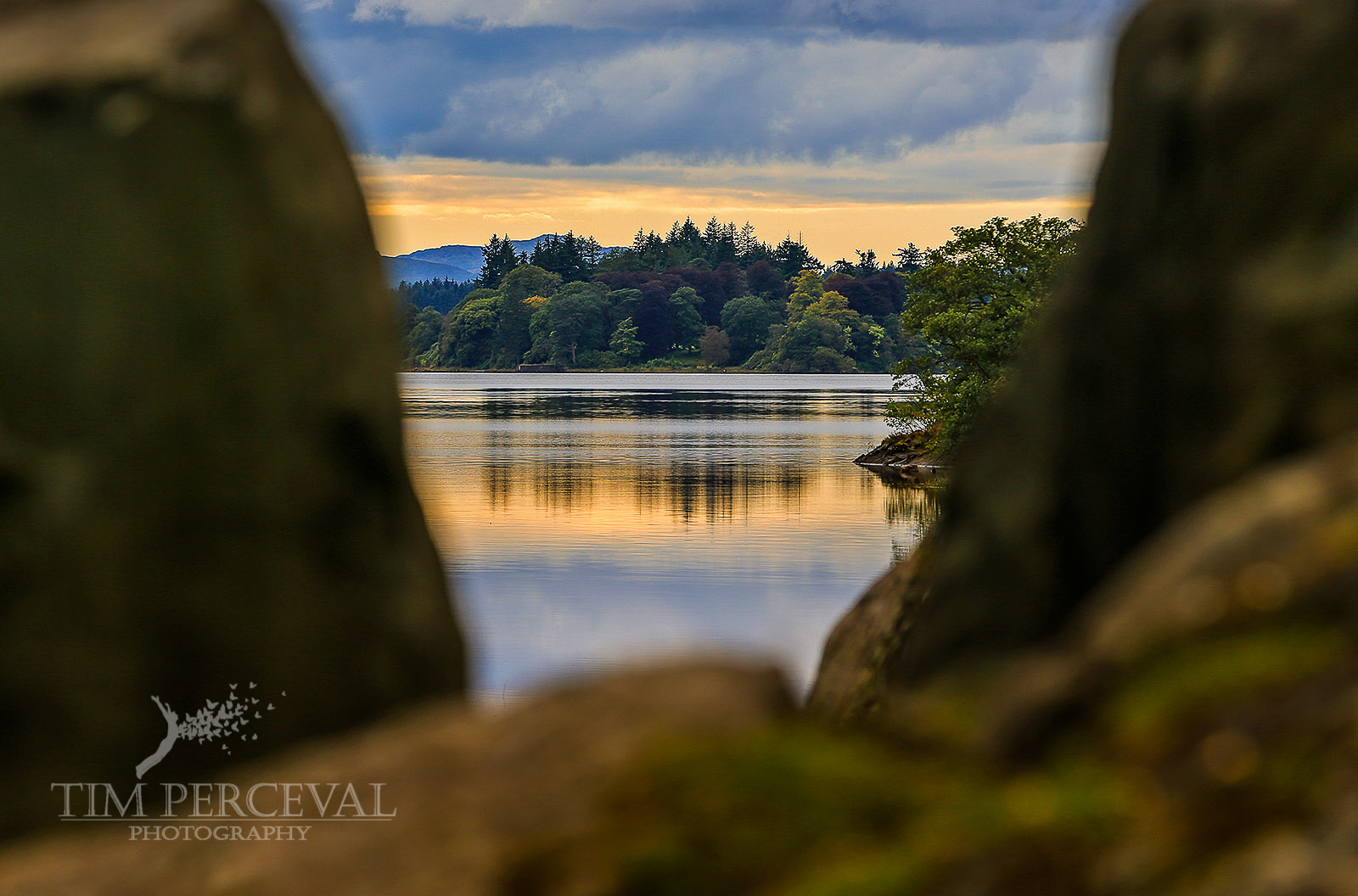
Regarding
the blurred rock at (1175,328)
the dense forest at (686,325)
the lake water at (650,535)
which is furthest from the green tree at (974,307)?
the dense forest at (686,325)

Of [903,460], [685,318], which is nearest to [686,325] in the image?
[685,318]

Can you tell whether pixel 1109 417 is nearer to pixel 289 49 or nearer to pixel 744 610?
pixel 289 49

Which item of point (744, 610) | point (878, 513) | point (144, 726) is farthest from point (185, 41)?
point (878, 513)

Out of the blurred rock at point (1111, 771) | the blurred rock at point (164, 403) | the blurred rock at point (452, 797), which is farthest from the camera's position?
the blurred rock at point (164, 403)

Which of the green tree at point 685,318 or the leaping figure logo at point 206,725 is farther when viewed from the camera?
the green tree at point 685,318

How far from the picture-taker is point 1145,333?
5.85 m

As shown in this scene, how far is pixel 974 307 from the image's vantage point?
41.0 meters

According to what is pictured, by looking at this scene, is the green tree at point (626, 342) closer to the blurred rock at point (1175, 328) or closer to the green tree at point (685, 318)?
the green tree at point (685, 318)

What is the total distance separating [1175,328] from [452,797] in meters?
3.60

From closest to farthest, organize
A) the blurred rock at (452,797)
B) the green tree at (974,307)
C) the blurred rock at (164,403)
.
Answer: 1. the blurred rock at (452,797)
2. the blurred rock at (164,403)
3. the green tree at (974,307)

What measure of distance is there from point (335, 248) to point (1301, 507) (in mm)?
4080

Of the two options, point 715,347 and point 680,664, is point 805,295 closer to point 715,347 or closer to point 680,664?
point 715,347

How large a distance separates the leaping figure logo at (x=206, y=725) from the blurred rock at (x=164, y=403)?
0.04 m

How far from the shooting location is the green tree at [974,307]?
38.9m
